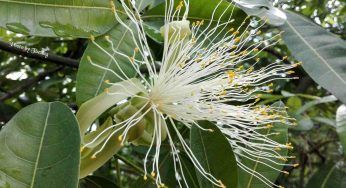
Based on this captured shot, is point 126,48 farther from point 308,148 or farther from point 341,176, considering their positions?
point 308,148

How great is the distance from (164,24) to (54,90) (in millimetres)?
887

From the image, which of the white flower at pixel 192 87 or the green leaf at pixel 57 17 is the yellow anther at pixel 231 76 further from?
the green leaf at pixel 57 17

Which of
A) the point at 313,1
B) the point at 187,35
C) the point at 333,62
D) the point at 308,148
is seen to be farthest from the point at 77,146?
the point at 308,148

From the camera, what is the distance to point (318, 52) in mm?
1243

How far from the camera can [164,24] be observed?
120 cm

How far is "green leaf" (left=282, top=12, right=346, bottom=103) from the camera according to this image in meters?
1.16

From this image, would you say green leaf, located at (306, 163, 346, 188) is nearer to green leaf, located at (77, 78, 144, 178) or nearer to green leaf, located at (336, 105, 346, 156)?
green leaf, located at (336, 105, 346, 156)

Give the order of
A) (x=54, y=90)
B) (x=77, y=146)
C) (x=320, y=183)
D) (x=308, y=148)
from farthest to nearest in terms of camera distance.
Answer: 1. (x=308, y=148)
2. (x=54, y=90)
3. (x=320, y=183)
4. (x=77, y=146)

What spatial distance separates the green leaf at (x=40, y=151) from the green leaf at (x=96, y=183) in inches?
16.5

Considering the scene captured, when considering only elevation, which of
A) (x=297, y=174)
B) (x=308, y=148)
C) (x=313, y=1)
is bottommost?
(x=297, y=174)

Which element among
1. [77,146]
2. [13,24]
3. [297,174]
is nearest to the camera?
[77,146]

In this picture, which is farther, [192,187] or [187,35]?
[192,187]

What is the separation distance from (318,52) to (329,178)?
415mm

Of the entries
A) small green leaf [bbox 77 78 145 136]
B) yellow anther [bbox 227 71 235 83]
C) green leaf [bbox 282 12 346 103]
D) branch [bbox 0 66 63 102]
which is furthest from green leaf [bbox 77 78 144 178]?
branch [bbox 0 66 63 102]
